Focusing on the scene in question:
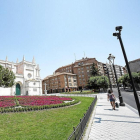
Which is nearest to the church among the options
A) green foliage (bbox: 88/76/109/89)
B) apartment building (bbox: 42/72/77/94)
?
apartment building (bbox: 42/72/77/94)

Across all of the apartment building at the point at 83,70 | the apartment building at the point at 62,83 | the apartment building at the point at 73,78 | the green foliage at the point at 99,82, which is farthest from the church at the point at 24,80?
the apartment building at the point at 83,70

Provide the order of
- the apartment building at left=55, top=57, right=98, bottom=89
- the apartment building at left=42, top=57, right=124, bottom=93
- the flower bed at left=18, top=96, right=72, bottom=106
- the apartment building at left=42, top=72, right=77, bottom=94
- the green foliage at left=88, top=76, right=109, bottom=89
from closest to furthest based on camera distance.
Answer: the flower bed at left=18, top=96, right=72, bottom=106 → the green foliage at left=88, top=76, right=109, bottom=89 → the apartment building at left=42, top=72, right=77, bottom=94 → the apartment building at left=42, top=57, right=124, bottom=93 → the apartment building at left=55, top=57, right=98, bottom=89

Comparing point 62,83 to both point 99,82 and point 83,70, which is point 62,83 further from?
point 99,82

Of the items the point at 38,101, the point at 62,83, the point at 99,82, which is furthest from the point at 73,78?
the point at 38,101

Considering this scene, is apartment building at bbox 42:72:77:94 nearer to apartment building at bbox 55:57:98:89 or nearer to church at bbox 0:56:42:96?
apartment building at bbox 55:57:98:89

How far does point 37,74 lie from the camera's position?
48062 mm

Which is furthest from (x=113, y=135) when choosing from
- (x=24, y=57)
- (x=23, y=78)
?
(x=24, y=57)

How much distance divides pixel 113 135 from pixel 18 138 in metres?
4.37

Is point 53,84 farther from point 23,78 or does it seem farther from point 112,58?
point 112,58

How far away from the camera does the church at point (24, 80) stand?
119 feet

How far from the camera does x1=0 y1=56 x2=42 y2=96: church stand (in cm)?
3641

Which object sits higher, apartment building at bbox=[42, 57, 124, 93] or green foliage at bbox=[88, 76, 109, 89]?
apartment building at bbox=[42, 57, 124, 93]

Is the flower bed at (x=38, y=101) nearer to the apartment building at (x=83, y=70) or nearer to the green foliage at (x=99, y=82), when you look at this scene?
the green foliage at (x=99, y=82)

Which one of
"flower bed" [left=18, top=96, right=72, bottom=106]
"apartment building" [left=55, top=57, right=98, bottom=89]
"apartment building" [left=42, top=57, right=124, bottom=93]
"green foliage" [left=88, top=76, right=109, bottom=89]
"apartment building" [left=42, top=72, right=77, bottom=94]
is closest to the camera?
"flower bed" [left=18, top=96, right=72, bottom=106]
